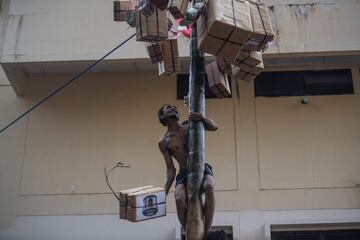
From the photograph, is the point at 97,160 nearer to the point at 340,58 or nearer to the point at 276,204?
the point at 276,204

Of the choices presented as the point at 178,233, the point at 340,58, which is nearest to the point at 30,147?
the point at 178,233

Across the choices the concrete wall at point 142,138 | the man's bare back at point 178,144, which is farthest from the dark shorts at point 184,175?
the concrete wall at point 142,138

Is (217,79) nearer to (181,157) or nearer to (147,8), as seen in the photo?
(181,157)

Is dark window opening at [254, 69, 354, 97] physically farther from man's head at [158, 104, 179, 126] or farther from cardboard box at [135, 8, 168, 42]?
cardboard box at [135, 8, 168, 42]

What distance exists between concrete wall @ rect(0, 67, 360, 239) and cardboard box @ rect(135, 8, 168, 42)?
5.48 meters

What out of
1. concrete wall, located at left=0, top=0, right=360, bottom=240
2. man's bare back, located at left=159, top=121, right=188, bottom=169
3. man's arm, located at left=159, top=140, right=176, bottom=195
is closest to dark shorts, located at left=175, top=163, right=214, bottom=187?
man's bare back, located at left=159, top=121, right=188, bottom=169

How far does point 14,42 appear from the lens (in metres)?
9.24

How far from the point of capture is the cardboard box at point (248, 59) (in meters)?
3.75

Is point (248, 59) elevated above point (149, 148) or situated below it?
below

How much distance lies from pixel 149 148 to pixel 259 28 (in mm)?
6396

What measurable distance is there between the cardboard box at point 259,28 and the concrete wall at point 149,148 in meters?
5.91

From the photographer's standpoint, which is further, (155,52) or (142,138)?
(142,138)

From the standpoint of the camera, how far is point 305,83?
9711mm

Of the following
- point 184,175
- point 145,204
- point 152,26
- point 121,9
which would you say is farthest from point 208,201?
point 121,9
